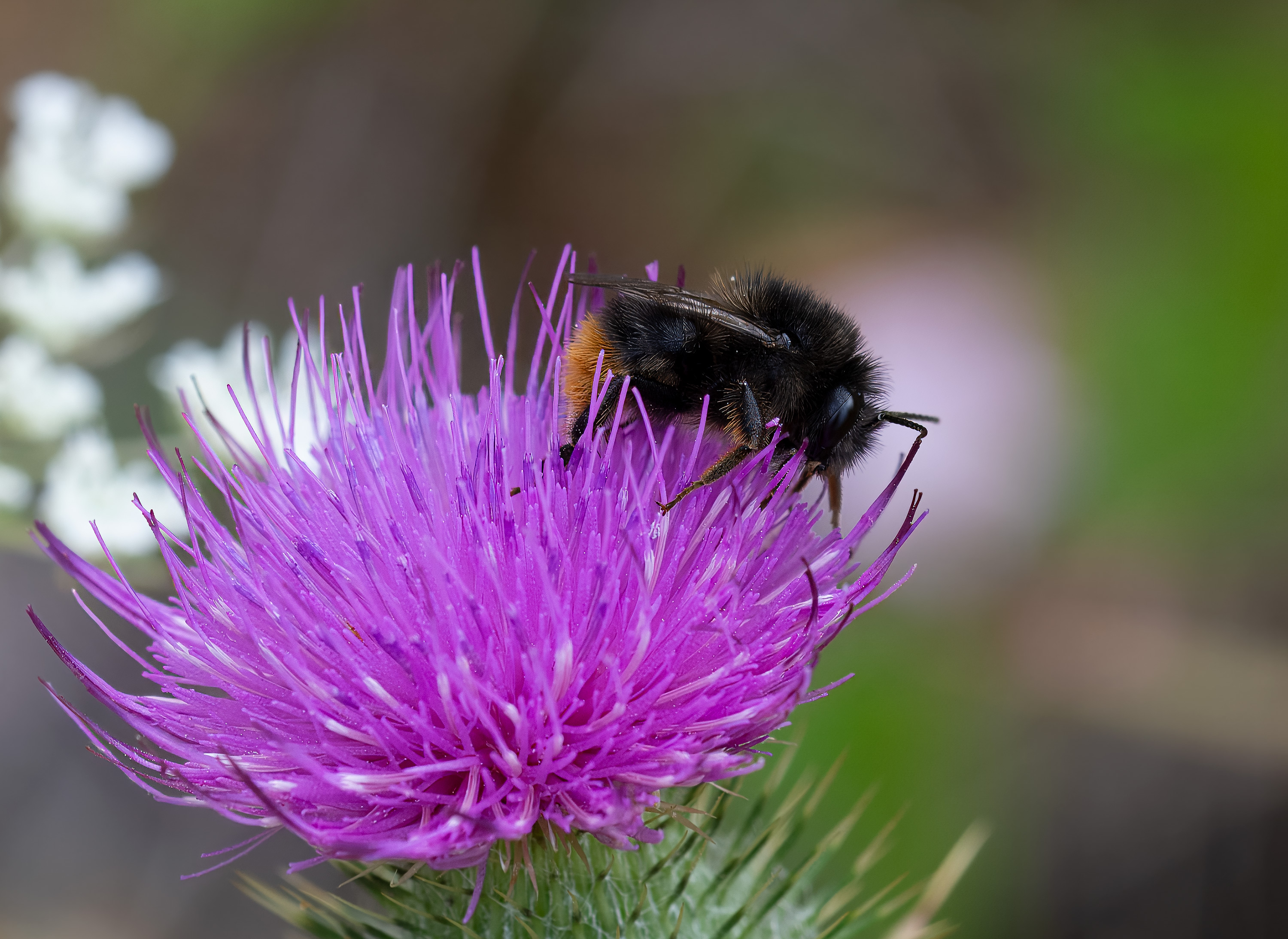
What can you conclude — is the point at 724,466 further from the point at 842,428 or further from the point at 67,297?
the point at 67,297

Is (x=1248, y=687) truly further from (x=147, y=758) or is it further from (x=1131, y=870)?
(x=147, y=758)

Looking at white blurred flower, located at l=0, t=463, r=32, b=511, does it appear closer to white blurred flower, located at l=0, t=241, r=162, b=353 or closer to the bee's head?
white blurred flower, located at l=0, t=241, r=162, b=353

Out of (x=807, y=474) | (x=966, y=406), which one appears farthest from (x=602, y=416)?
(x=966, y=406)

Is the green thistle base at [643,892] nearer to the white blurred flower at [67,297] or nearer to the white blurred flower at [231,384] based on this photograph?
the white blurred flower at [231,384]

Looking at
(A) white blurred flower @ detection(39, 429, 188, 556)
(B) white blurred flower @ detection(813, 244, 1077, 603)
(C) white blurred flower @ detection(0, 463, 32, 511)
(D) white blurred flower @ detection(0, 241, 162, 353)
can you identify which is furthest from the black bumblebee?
(B) white blurred flower @ detection(813, 244, 1077, 603)

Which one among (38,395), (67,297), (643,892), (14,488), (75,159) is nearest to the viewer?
(643,892)

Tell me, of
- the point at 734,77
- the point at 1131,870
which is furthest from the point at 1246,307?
the point at 734,77

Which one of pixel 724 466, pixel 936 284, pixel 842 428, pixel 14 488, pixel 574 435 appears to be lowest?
pixel 14 488
